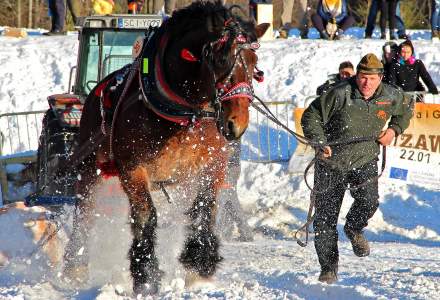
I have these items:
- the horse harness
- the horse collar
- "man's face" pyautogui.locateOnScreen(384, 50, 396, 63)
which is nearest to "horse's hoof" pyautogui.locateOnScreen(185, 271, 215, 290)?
the horse harness

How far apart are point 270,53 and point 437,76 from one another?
9.19ft

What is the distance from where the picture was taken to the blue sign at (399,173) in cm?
1119

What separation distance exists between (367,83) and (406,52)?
20.2 feet

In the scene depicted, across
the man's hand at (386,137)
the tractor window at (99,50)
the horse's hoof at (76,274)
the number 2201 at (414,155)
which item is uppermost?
the tractor window at (99,50)

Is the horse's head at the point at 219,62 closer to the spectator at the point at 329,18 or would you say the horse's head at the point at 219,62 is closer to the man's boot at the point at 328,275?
the man's boot at the point at 328,275

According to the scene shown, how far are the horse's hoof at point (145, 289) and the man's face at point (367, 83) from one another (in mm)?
2006

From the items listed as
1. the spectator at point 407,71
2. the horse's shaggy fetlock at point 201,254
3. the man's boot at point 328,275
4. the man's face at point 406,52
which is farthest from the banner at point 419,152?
the horse's shaggy fetlock at point 201,254

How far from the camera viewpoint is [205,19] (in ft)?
19.2

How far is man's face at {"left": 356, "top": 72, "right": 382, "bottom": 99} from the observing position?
21.4 feet

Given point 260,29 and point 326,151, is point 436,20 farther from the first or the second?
point 260,29

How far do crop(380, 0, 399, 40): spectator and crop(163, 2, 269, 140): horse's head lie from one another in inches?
433

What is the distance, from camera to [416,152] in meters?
11.2

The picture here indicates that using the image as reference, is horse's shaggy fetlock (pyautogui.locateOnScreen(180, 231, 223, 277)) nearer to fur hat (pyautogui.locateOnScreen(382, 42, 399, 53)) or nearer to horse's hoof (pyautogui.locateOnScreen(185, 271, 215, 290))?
horse's hoof (pyautogui.locateOnScreen(185, 271, 215, 290))


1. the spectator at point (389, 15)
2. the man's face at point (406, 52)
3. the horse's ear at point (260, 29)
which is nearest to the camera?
the horse's ear at point (260, 29)
